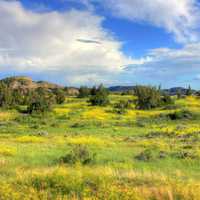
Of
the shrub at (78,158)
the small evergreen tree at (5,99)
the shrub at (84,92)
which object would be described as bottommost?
the shrub at (78,158)

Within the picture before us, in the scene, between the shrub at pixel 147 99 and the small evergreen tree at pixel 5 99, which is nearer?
the shrub at pixel 147 99

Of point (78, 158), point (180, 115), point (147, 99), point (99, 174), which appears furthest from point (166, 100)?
point (99, 174)

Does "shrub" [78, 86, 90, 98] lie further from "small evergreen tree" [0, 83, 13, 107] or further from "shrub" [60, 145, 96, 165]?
"shrub" [60, 145, 96, 165]

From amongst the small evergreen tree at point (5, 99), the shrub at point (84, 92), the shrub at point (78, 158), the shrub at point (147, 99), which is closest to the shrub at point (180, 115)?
the shrub at point (147, 99)

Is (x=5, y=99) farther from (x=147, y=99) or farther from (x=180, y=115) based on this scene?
(x=180, y=115)

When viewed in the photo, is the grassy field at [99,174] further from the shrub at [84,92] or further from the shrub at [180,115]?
the shrub at [84,92]

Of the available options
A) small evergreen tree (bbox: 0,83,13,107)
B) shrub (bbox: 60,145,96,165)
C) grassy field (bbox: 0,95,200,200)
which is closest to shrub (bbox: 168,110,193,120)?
grassy field (bbox: 0,95,200,200)

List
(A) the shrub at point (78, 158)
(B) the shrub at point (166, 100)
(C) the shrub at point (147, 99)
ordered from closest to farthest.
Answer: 1. (A) the shrub at point (78, 158)
2. (C) the shrub at point (147, 99)
3. (B) the shrub at point (166, 100)

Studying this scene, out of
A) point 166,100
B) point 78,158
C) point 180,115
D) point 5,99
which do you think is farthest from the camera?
point 166,100

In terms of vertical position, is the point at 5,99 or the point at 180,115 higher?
the point at 5,99

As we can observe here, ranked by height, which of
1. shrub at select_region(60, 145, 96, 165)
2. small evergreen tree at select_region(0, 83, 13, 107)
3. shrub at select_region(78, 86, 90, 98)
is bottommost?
shrub at select_region(60, 145, 96, 165)

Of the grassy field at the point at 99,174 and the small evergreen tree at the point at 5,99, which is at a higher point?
the small evergreen tree at the point at 5,99

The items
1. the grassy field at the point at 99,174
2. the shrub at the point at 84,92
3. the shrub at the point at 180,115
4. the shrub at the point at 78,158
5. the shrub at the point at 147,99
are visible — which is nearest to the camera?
the grassy field at the point at 99,174

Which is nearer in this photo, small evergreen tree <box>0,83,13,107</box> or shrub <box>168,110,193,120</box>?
shrub <box>168,110,193,120</box>
